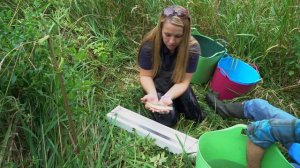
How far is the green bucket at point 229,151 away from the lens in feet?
6.39

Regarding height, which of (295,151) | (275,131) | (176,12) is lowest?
(295,151)

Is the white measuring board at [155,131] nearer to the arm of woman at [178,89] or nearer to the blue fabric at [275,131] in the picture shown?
the arm of woman at [178,89]

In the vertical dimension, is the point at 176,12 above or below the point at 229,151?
above

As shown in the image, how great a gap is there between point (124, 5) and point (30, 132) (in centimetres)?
149

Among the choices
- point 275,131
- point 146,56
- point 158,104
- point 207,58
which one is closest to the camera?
point 275,131

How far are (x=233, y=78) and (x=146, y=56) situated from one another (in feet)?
2.80

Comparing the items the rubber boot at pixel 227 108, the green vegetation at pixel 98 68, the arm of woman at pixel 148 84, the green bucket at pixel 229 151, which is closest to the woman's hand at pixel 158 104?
the arm of woman at pixel 148 84

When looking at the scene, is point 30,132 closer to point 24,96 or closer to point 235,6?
point 24,96

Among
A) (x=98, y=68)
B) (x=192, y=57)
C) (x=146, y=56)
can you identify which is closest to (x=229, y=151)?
(x=192, y=57)

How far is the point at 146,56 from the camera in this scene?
242 cm

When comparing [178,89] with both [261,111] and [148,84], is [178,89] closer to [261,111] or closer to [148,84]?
[148,84]

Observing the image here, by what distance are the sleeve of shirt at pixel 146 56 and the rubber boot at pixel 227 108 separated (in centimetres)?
56

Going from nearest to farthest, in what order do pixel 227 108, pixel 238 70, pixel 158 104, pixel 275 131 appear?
pixel 275 131
pixel 158 104
pixel 227 108
pixel 238 70

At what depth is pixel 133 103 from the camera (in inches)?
103
